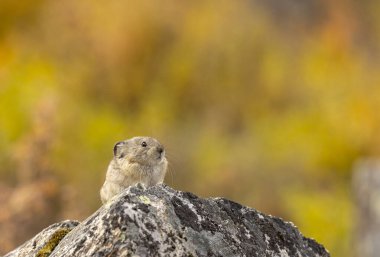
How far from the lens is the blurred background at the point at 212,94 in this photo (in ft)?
71.0

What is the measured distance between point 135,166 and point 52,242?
1.75 m

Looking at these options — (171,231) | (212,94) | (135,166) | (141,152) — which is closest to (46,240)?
(171,231)

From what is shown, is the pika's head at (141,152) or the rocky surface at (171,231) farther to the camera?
the pika's head at (141,152)

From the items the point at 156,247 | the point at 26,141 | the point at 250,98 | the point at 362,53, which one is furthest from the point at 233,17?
the point at 156,247

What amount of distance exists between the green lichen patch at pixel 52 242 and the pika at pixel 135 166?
118 centimetres

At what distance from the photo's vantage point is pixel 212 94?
29672mm

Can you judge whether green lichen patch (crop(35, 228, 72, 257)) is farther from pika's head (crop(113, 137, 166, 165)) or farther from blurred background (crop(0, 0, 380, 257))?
blurred background (crop(0, 0, 380, 257))

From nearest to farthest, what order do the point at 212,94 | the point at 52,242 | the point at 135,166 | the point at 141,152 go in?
the point at 52,242 < the point at 135,166 < the point at 141,152 < the point at 212,94

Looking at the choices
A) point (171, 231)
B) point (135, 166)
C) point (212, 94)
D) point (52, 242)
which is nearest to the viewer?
point (171, 231)

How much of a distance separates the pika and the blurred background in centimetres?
890

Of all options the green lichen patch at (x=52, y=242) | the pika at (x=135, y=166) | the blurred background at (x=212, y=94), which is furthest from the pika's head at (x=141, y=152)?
the blurred background at (x=212, y=94)

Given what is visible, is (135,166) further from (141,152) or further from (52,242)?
(52,242)

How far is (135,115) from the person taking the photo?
27.5m

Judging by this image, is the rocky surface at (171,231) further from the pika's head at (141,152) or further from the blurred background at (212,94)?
the blurred background at (212,94)
